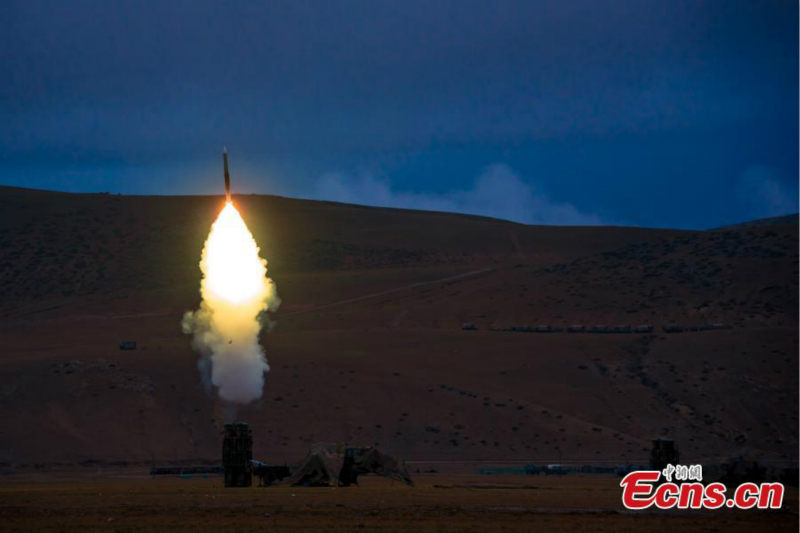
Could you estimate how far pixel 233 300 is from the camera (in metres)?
66.9

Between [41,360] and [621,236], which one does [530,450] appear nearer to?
[41,360]

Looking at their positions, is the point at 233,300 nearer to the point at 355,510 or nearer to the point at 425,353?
the point at 425,353

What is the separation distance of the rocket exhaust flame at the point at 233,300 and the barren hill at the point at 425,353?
4389mm

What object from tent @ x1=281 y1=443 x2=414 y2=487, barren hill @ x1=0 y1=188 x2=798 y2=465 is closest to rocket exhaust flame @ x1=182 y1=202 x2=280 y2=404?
barren hill @ x1=0 y1=188 x2=798 y2=465

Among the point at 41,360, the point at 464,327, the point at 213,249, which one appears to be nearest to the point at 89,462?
the point at 213,249

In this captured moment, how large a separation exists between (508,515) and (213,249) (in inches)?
1303

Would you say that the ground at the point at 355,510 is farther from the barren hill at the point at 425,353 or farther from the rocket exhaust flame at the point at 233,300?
the barren hill at the point at 425,353

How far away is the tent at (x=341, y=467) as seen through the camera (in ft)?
158

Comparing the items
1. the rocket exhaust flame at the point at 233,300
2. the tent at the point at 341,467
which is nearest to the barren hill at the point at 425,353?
the rocket exhaust flame at the point at 233,300

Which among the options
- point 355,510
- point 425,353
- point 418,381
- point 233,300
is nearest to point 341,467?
point 355,510

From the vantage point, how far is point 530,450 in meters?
68.4

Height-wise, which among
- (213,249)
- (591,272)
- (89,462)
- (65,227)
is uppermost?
(65,227)

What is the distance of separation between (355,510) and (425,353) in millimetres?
49194

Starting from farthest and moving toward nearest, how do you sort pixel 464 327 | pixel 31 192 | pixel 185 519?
1. pixel 31 192
2. pixel 464 327
3. pixel 185 519
